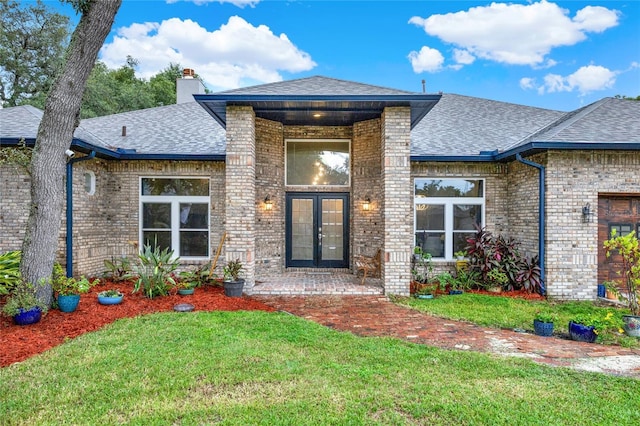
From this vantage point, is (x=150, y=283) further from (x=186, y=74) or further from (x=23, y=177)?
(x=186, y=74)

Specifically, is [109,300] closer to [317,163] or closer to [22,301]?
[22,301]

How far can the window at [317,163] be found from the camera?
9.02 metres

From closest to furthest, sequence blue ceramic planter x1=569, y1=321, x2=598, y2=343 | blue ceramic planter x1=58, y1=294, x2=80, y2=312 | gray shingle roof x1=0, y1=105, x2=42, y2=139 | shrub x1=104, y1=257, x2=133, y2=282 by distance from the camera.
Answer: blue ceramic planter x1=569, y1=321, x2=598, y2=343
blue ceramic planter x1=58, y1=294, x2=80, y2=312
gray shingle roof x1=0, y1=105, x2=42, y2=139
shrub x1=104, y1=257, x2=133, y2=282

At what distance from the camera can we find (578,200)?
6.87 metres

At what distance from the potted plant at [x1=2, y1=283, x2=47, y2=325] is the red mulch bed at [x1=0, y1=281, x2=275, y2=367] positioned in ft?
0.32

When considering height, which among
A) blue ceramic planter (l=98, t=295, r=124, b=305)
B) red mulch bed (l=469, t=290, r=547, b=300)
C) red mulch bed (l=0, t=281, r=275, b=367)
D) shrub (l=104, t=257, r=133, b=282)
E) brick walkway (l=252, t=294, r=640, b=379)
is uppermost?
shrub (l=104, t=257, r=133, b=282)

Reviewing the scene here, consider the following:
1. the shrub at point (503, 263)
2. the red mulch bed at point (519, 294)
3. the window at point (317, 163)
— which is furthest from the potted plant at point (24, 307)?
the shrub at point (503, 263)

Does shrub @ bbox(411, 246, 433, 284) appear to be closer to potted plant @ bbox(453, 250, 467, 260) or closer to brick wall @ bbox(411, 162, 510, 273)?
brick wall @ bbox(411, 162, 510, 273)

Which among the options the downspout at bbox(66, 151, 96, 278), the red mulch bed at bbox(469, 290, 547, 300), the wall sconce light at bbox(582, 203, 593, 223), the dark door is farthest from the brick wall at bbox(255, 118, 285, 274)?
the dark door

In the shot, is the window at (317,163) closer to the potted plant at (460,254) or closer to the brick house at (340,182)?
the brick house at (340,182)

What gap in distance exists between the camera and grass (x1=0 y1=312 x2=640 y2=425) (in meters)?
2.61

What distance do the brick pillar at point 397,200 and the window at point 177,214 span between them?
178 inches

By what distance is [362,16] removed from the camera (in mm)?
13367

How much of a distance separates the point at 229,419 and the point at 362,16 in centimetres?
1453
